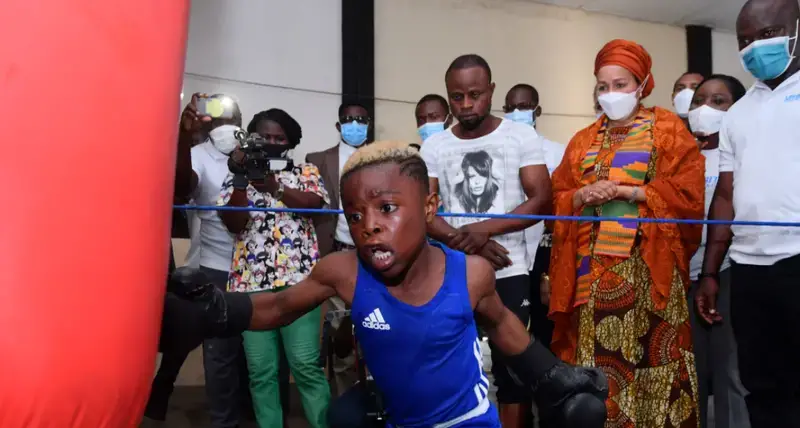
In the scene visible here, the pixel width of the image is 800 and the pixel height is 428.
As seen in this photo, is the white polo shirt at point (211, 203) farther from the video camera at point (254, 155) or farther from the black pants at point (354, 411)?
the black pants at point (354, 411)

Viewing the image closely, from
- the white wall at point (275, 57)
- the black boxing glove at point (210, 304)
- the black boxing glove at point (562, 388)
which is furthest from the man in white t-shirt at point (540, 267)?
the white wall at point (275, 57)

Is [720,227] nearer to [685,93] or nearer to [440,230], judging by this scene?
[440,230]

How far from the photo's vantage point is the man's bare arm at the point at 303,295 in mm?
1677

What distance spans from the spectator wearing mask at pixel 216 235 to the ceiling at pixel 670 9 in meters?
4.00

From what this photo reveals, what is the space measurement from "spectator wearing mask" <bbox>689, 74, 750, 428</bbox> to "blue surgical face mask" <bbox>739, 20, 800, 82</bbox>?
62 cm

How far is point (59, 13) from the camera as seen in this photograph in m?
1.05

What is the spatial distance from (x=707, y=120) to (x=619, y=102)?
76 centimetres

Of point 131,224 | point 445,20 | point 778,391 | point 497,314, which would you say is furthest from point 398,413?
point 445,20

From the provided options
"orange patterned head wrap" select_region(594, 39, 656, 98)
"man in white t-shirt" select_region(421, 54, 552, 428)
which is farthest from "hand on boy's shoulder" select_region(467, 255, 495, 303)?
"orange patterned head wrap" select_region(594, 39, 656, 98)

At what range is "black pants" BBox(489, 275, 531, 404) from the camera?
2.36 metres

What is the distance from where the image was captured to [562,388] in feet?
5.22

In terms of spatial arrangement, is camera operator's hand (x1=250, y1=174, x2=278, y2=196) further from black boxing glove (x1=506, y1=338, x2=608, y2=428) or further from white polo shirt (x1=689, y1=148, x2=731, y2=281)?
white polo shirt (x1=689, y1=148, x2=731, y2=281)

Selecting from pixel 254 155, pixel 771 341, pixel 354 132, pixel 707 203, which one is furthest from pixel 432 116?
pixel 771 341

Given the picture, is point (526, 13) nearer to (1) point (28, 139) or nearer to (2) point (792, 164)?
(2) point (792, 164)
